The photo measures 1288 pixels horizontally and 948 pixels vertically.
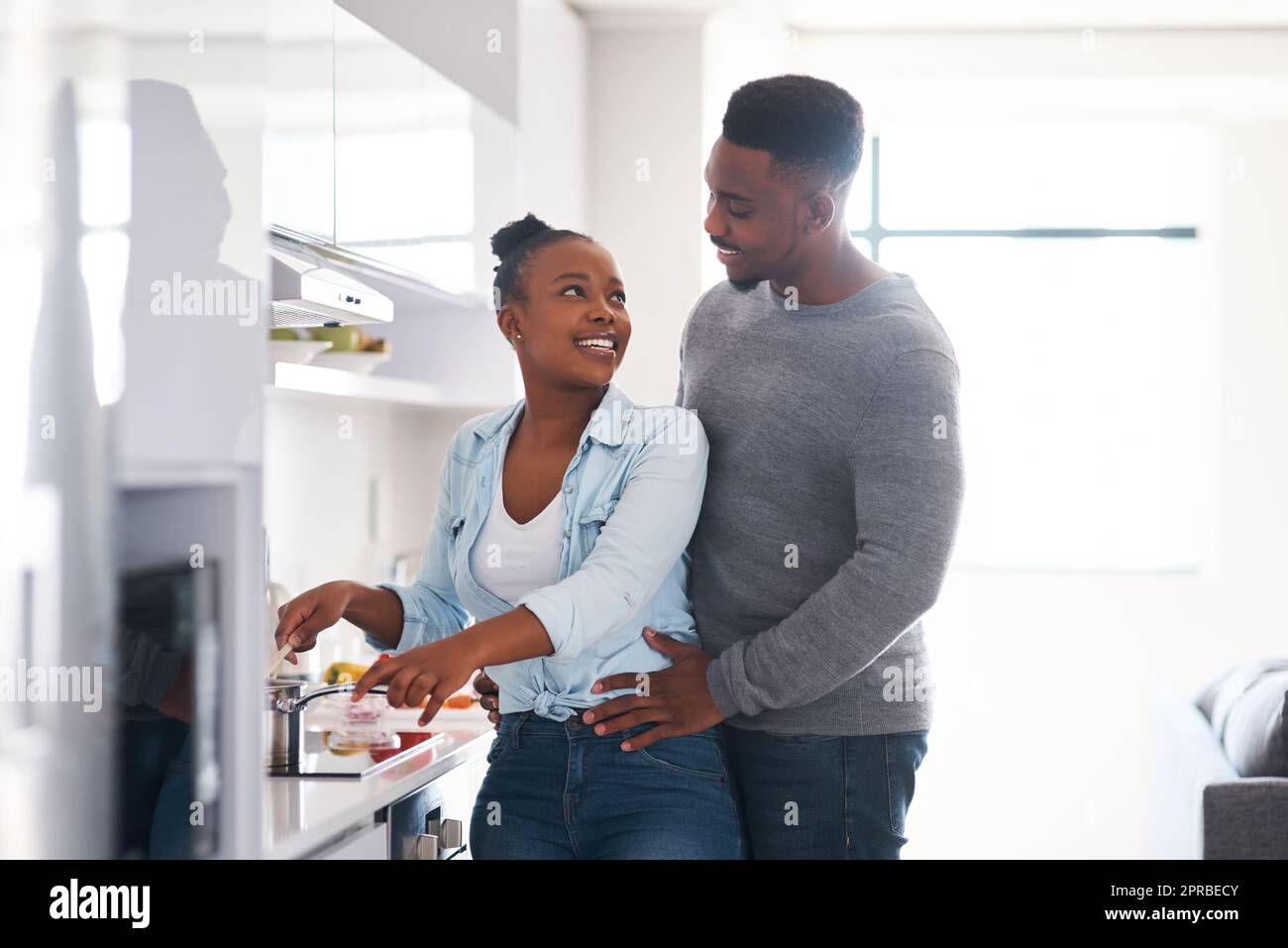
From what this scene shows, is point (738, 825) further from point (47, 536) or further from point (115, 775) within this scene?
point (47, 536)

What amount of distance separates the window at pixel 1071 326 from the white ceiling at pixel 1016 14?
2.18 feet

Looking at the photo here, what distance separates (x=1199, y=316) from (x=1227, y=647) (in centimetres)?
114

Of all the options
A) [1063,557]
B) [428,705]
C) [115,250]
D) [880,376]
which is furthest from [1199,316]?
[115,250]

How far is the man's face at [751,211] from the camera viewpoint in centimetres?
146

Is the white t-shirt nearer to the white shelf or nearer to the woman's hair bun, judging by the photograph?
the woman's hair bun

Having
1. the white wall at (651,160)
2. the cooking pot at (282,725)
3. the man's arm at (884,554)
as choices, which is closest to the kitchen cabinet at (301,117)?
the cooking pot at (282,725)

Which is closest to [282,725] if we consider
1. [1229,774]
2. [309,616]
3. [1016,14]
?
[309,616]

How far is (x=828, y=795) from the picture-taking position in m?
1.44

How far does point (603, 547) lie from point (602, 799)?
0.28 m

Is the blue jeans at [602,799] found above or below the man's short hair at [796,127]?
below

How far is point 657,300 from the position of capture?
348 cm

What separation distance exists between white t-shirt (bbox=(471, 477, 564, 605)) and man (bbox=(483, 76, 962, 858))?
5.9 inches

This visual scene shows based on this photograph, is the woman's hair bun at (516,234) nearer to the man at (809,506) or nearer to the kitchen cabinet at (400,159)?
the man at (809,506)

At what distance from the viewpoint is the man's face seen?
1.46m
